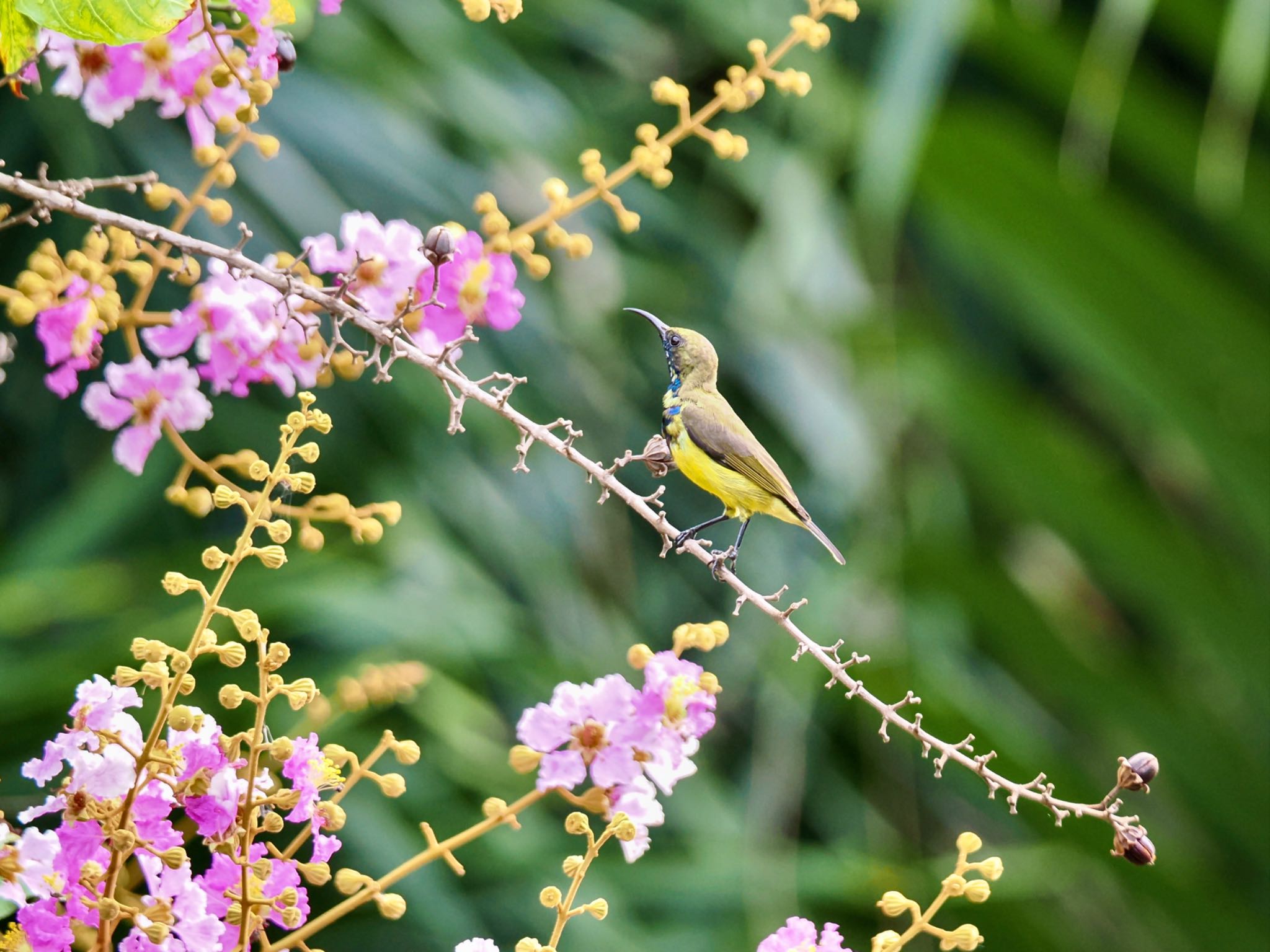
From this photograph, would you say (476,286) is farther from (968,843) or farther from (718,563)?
(968,843)

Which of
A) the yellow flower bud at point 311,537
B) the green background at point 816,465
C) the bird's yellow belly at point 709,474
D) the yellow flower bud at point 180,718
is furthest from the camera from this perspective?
the green background at point 816,465

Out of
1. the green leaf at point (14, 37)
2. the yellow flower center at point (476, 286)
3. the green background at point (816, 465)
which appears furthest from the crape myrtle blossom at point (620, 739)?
the green background at point (816, 465)

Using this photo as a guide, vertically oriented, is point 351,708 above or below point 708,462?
below

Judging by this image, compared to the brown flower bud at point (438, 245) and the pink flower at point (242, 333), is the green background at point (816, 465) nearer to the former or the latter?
the pink flower at point (242, 333)

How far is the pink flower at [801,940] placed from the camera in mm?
512

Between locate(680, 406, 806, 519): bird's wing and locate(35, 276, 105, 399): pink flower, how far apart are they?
0.29 m

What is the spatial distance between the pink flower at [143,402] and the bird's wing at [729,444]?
0.24 metres

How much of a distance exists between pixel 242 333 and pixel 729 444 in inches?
9.8

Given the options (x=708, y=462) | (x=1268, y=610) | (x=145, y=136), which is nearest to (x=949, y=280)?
(x=1268, y=610)

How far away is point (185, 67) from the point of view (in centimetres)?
65

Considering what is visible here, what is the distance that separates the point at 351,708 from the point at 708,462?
0.77 feet

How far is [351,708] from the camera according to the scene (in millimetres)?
597

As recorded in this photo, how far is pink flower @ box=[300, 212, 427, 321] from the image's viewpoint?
0.65 metres

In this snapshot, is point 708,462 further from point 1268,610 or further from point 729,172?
point 729,172
